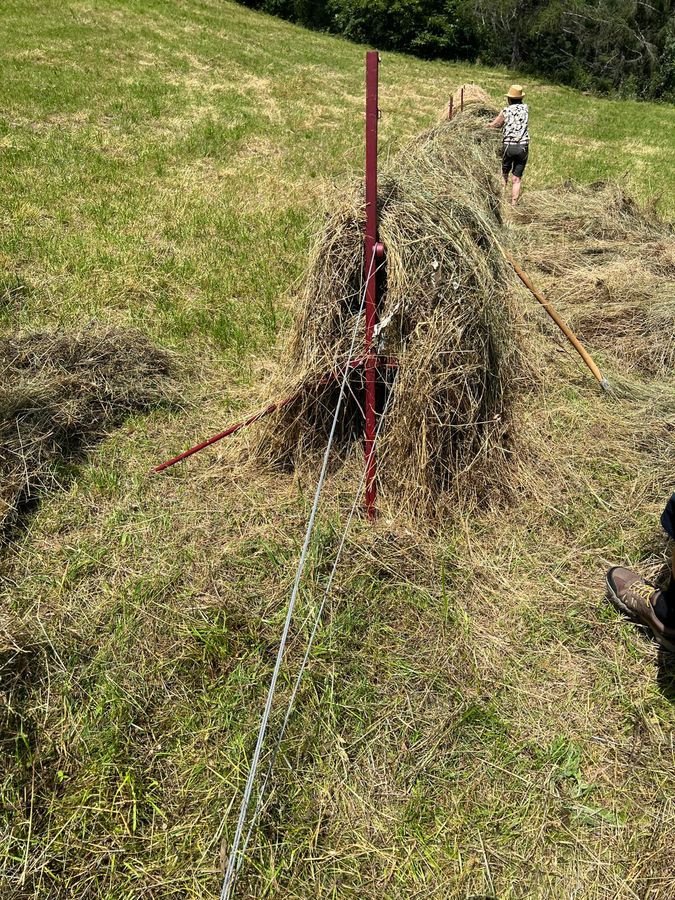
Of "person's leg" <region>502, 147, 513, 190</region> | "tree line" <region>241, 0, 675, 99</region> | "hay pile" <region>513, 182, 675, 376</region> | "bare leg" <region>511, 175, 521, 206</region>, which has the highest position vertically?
"tree line" <region>241, 0, 675, 99</region>

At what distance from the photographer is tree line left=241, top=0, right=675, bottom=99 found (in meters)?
24.3

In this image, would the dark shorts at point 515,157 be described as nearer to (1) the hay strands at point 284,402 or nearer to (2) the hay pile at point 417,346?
(2) the hay pile at point 417,346

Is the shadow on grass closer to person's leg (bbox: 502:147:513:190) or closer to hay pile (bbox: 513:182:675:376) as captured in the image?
hay pile (bbox: 513:182:675:376)

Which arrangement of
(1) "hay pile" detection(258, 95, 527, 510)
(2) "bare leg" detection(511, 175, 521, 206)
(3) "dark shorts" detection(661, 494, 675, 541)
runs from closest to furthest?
(3) "dark shorts" detection(661, 494, 675, 541), (1) "hay pile" detection(258, 95, 527, 510), (2) "bare leg" detection(511, 175, 521, 206)

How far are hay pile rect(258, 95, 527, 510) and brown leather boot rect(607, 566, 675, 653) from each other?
79 centimetres

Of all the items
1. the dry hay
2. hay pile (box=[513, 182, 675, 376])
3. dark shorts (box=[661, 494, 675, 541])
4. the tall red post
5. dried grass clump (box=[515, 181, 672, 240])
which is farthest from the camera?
the dry hay

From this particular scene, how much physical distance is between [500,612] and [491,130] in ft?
27.2

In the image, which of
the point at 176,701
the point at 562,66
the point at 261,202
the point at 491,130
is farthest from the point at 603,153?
the point at 562,66

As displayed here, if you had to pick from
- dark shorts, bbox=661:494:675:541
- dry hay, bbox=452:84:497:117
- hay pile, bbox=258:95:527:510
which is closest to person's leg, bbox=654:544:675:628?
dark shorts, bbox=661:494:675:541

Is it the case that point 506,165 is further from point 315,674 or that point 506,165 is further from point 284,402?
point 315,674

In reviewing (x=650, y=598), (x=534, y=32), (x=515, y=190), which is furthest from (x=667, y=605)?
(x=534, y=32)

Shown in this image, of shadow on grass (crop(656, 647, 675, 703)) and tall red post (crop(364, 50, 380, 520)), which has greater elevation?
tall red post (crop(364, 50, 380, 520))

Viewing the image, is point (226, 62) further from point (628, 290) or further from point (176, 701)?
point (176, 701)

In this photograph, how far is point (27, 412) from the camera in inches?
135
